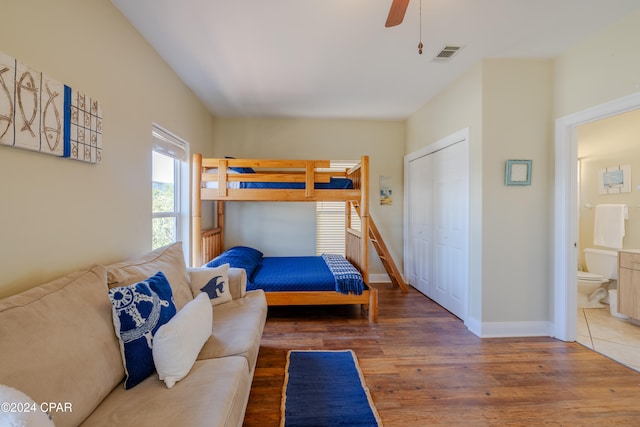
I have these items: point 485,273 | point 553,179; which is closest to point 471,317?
point 485,273

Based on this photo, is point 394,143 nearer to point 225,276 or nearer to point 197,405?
point 225,276

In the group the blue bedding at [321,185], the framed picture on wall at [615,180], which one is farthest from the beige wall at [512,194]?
the framed picture on wall at [615,180]

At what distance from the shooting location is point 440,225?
11.2 feet

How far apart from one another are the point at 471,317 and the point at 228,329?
7.69 ft

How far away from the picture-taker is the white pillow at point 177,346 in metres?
1.18

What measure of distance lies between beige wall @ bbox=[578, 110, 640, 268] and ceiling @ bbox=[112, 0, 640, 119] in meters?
1.51

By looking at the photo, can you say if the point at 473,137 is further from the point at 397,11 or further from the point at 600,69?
the point at 397,11

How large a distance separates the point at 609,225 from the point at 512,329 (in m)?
2.18

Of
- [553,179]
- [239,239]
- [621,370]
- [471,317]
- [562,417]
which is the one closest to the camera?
[562,417]

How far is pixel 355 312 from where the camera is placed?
10.5 feet

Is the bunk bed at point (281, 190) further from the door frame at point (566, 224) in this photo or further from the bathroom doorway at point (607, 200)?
the bathroom doorway at point (607, 200)

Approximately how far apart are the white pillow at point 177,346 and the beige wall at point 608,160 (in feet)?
13.5

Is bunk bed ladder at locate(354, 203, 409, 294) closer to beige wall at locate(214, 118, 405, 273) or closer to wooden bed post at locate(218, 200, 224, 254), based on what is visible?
beige wall at locate(214, 118, 405, 273)

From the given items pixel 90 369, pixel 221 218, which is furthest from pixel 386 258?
pixel 90 369
